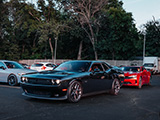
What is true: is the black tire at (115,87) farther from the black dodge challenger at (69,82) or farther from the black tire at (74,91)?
the black tire at (74,91)

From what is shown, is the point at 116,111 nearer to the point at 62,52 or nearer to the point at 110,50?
the point at 110,50

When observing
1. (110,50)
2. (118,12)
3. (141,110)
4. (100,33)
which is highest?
(118,12)

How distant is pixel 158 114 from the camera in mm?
6406

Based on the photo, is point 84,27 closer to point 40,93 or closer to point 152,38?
point 152,38

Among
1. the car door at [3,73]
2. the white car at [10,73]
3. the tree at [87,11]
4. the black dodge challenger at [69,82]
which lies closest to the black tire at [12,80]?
the white car at [10,73]

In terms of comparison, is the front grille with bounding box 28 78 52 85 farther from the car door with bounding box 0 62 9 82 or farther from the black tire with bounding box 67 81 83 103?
the car door with bounding box 0 62 9 82

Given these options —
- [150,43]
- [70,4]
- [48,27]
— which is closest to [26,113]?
[70,4]

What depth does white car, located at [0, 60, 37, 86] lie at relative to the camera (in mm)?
12703

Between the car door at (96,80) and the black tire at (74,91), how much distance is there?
36 centimetres

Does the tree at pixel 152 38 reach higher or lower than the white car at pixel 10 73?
higher

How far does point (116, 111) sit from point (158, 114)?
1.11 meters

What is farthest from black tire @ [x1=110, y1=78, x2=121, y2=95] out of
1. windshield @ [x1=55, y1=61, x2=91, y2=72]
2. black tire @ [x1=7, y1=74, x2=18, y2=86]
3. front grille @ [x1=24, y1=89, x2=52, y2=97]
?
black tire @ [x1=7, y1=74, x2=18, y2=86]

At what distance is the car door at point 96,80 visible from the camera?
8531 mm

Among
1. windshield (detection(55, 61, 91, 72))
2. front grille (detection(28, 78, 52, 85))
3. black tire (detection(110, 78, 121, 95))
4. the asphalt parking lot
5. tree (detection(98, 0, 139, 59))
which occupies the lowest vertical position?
the asphalt parking lot
